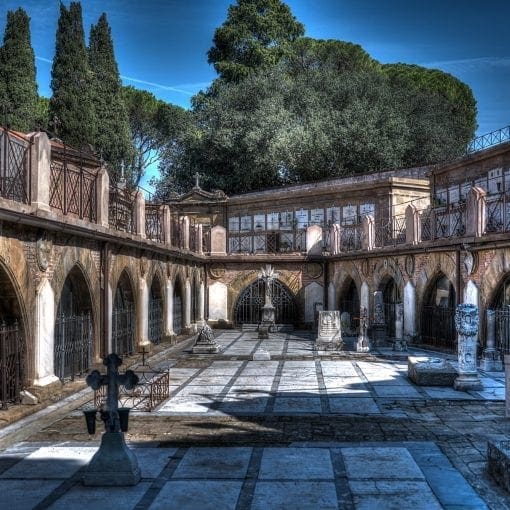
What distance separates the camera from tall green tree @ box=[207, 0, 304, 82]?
49875 mm

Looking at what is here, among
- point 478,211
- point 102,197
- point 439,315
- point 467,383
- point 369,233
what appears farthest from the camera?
point 369,233

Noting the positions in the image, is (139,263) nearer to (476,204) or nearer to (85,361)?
(85,361)

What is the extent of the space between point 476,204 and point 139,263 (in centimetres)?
981

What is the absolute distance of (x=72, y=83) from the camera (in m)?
39.4

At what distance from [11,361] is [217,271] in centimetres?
2109

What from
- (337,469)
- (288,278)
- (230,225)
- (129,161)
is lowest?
(337,469)

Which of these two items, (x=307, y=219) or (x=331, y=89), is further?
(x=331, y=89)

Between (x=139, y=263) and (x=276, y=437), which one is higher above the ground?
(x=139, y=263)

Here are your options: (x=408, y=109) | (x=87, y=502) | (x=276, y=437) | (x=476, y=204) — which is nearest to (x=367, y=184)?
(x=476, y=204)

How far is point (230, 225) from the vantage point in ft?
120

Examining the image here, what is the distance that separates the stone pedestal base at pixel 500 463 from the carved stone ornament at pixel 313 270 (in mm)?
24009

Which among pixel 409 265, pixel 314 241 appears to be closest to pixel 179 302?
pixel 314 241

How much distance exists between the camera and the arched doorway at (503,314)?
18.2m

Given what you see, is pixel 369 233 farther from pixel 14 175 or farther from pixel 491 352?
pixel 14 175
